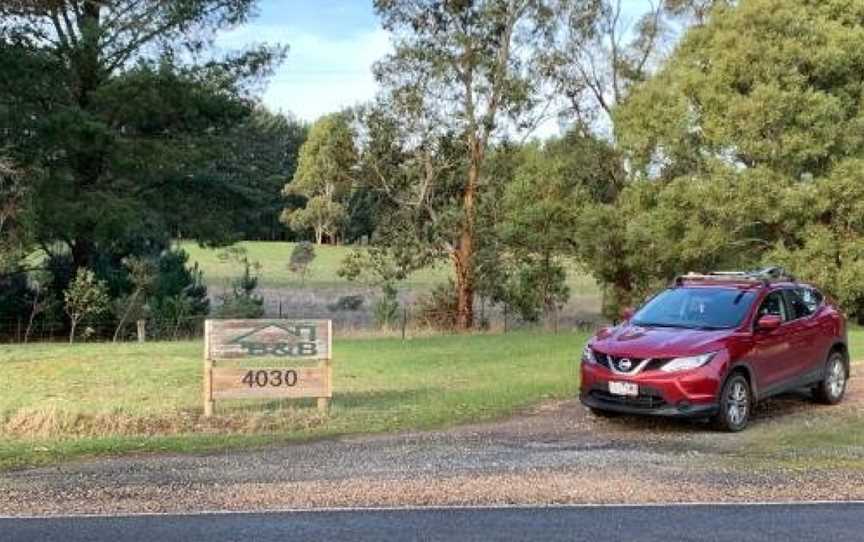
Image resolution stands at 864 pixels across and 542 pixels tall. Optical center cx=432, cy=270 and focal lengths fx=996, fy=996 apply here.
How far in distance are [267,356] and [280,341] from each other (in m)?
0.25

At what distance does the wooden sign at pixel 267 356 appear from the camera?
12297mm

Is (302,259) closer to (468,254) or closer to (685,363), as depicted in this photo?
(468,254)

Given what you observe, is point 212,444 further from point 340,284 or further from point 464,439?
point 340,284

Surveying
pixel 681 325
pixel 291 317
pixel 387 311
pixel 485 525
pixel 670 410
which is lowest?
pixel 485 525

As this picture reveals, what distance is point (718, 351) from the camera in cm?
1103

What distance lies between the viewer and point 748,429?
37.9ft

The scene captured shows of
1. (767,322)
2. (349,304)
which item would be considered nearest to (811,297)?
(767,322)

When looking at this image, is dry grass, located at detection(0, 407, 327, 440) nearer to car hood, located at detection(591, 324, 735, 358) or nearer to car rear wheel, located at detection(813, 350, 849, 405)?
car hood, located at detection(591, 324, 735, 358)

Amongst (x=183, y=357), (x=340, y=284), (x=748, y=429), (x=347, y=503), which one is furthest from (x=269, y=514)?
(x=340, y=284)

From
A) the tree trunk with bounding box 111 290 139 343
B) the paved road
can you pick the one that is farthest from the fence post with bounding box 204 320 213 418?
the tree trunk with bounding box 111 290 139 343

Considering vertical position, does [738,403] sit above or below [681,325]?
below

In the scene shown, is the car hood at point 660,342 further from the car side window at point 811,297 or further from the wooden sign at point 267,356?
the wooden sign at point 267,356

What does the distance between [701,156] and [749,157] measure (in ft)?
5.04

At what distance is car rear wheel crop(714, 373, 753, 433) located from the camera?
11062 millimetres
